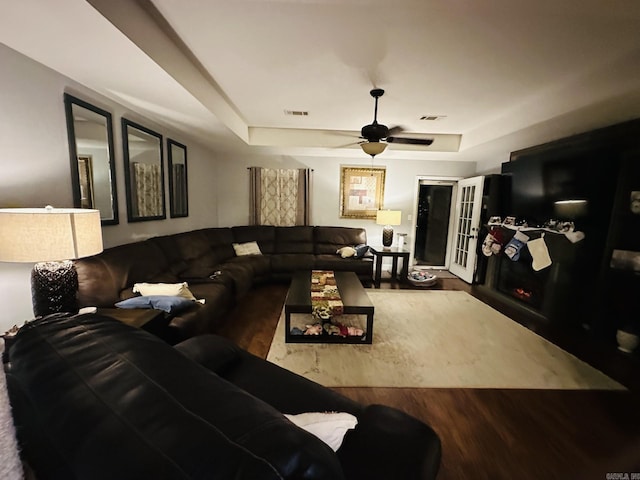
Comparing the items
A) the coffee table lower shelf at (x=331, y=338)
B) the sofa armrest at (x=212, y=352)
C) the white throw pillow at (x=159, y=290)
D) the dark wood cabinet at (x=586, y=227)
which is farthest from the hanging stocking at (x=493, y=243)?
the white throw pillow at (x=159, y=290)

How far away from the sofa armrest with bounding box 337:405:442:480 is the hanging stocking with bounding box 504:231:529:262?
11.7ft

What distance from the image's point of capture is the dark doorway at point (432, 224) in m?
5.66

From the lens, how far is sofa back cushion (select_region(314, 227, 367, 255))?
486 centimetres

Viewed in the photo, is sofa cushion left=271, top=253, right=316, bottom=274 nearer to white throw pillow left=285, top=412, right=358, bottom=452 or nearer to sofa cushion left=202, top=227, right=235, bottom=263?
sofa cushion left=202, top=227, right=235, bottom=263

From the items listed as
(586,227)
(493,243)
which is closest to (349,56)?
(586,227)

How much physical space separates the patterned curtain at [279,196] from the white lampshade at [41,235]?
3.64m

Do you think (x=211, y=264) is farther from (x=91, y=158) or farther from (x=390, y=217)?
(x=390, y=217)

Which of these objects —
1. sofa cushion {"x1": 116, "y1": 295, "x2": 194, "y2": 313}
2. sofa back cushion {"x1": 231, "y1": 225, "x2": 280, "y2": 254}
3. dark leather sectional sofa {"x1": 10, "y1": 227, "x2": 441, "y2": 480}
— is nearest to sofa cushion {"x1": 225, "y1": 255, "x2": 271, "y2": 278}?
sofa back cushion {"x1": 231, "y1": 225, "x2": 280, "y2": 254}

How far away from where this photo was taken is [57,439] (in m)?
0.53

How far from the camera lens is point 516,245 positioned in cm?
363

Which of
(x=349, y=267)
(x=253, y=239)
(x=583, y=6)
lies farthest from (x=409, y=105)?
(x=253, y=239)

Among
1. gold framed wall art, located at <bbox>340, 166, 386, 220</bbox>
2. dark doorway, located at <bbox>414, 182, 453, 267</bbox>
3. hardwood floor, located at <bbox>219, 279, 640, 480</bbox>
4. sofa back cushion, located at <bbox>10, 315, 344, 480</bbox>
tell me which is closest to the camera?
sofa back cushion, located at <bbox>10, 315, 344, 480</bbox>

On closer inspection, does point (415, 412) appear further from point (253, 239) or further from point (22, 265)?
point (253, 239)

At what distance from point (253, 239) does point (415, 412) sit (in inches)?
145
